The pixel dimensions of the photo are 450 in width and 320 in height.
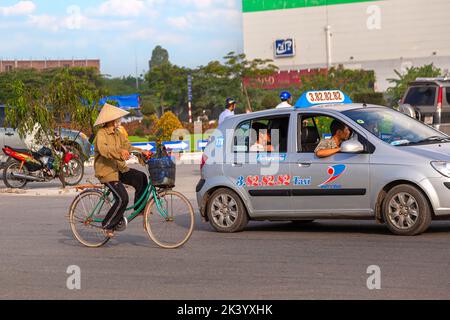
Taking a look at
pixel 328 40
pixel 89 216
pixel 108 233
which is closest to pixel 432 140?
pixel 108 233

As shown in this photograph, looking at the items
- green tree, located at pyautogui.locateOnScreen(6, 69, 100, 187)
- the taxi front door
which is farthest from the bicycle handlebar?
green tree, located at pyautogui.locateOnScreen(6, 69, 100, 187)

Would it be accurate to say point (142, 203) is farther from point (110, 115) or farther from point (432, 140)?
point (432, 140)

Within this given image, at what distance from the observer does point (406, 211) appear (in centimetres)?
1115

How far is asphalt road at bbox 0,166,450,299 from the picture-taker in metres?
8.30

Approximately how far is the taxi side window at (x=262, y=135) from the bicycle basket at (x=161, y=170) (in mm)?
2023

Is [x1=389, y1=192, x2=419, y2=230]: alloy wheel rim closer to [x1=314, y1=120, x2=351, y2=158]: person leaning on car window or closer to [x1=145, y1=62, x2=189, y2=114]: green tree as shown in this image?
[x1=314, y1=120, x2=351, y2=158]: person leaning on car window

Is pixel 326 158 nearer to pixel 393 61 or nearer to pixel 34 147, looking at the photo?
pixel 34 147

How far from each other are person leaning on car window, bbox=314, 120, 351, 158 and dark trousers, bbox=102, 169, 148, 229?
2311 mm

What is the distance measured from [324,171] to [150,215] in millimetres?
2327

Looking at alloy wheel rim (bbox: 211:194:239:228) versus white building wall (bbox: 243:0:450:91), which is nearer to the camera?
alloy wheel rim (bbox: 211:194:239:228)

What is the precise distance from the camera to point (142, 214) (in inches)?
445

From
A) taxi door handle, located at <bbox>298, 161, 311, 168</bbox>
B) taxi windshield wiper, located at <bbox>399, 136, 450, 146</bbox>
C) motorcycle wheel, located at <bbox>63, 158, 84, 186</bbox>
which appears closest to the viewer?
taxi windshield wiper, located at <bbox>399, 136, 450, 146</bbox>
